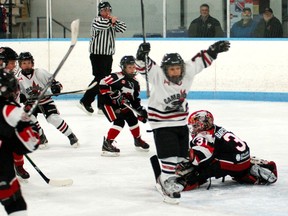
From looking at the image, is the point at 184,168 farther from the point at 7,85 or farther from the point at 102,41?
the point at 102,41

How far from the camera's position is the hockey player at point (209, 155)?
4.36 m

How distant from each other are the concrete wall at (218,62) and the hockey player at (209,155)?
A: 4.83 m

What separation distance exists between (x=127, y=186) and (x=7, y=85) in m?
1.53

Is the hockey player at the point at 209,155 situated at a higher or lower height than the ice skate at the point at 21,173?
higher

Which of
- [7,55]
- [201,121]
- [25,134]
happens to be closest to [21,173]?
[7,55]

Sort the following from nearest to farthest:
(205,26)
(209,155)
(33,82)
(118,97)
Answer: (209,155) → (118,97) → (33,82) → (205,26)

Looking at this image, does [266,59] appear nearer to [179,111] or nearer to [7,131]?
[179,111]

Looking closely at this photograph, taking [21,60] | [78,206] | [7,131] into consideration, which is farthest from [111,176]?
[7,131]

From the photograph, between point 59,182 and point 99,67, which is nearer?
point 59,182

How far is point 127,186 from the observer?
15.1ft

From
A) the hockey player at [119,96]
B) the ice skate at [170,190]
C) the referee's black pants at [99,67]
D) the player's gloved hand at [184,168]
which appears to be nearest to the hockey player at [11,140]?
the ice skate at [170,190]

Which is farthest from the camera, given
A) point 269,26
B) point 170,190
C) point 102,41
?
point 269,26

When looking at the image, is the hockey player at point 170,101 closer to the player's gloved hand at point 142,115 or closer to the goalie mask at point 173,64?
the goalie mask at point 173,64

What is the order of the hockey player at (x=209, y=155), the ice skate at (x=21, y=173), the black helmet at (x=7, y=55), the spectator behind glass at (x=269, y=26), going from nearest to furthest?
the hockey player at (x=209, y=155), the ice skate at (x=21, y=173), the black helmet at (x=7, y=55), the spectator behind glass at (x=269, y=26)
